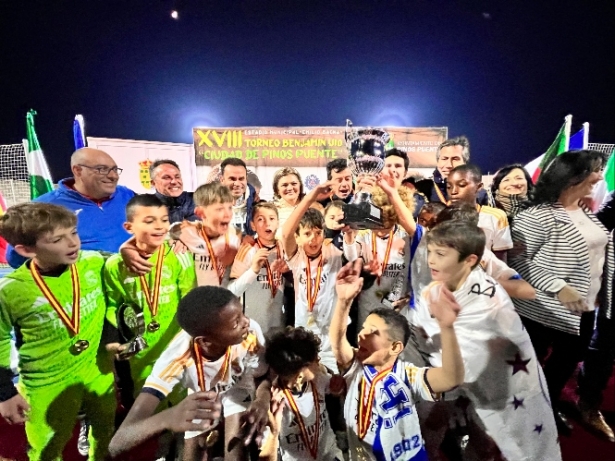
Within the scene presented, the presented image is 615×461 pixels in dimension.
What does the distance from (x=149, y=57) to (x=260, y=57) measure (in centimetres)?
47

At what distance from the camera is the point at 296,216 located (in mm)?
1513

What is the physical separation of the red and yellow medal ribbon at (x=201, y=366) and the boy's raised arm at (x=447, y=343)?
806 mm

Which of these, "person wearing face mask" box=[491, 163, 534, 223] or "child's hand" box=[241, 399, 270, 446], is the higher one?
"person wearing face mask" box=[491, 163, 534, 223]

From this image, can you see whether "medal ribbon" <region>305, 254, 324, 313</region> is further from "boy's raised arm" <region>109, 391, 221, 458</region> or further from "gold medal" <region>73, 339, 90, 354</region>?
"gold medal" <region>73, 339, 90, 354</region>

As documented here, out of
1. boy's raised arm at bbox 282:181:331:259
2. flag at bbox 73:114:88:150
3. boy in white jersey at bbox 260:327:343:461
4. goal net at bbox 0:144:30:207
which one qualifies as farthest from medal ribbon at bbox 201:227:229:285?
goal net at bbox 0:144:30:207

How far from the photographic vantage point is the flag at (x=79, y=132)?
1.51 m

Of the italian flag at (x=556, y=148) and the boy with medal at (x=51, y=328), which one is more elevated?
the italian flag at (x=556, y=148)

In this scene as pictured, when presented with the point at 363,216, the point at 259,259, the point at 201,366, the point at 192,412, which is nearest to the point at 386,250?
the point at 363,216

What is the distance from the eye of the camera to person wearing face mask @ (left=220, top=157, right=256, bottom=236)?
1.55m

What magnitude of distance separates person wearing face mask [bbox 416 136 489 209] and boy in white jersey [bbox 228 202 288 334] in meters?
0.65

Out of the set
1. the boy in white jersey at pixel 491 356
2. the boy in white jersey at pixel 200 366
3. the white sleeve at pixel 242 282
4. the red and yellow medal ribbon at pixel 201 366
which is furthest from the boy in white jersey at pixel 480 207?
the red and yellow medal ribbon at pixel 201 366

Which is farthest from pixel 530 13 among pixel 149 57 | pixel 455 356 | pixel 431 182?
pixel 149 57

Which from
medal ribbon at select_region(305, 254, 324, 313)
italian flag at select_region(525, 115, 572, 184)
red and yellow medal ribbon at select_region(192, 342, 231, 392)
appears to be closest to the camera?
red and yellow medal ribbon at select_region(192, 342, 231, 392)

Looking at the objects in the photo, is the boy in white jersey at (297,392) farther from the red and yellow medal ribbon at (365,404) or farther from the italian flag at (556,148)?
the italian flag at (556,148)
